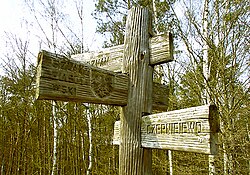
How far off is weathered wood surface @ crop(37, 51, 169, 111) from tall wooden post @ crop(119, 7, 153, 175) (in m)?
0.04

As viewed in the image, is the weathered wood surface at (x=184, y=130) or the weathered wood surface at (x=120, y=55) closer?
Result: the weathered wood surface at (x=184, y=130)

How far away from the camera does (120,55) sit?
1156mm

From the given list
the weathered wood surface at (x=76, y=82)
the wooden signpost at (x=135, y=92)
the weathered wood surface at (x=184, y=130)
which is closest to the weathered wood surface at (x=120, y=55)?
the wooden signpost at (x=135, y=92)

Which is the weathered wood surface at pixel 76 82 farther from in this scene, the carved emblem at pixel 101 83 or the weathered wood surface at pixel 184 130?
the weathered wood surface at pixel 184 130

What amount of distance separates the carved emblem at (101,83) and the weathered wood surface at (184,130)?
0.17m

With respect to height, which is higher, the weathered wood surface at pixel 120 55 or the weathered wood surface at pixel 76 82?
the weathered wood surface at pixel 120 55

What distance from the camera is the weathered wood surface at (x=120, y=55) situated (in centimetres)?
102

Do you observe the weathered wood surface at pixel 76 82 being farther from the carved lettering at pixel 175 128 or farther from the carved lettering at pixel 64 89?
the carved lettering at pixel 175 128

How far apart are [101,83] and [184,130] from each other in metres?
0.33

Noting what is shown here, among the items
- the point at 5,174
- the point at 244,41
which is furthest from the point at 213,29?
the point at 5,174

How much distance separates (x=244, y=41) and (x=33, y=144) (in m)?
5.57

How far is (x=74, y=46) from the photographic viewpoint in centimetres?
636

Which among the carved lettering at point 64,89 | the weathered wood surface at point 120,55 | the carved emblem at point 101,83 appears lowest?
the carved lettering at point 64,89

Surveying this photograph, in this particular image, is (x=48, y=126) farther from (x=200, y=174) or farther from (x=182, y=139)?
(x=182, y=139)
